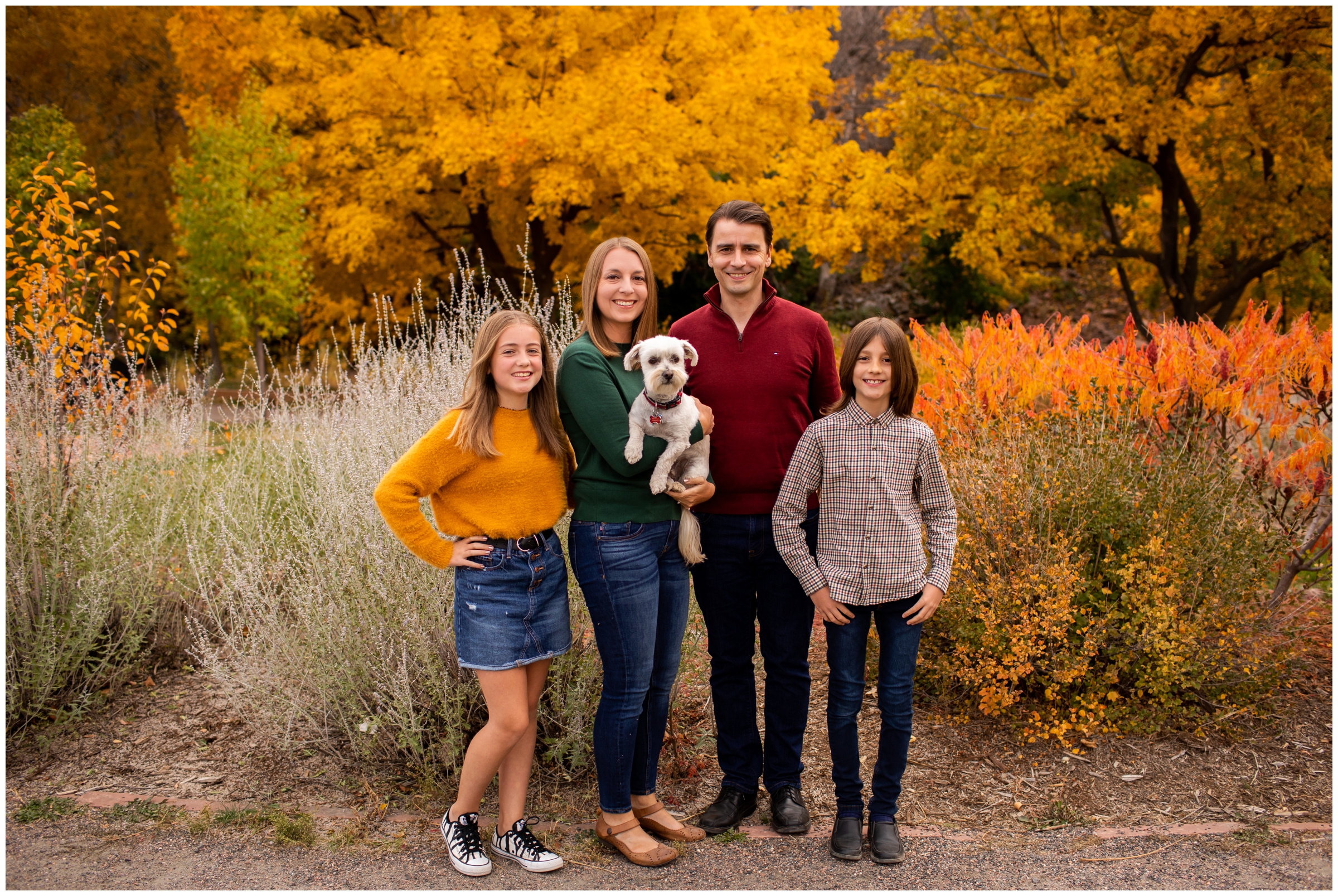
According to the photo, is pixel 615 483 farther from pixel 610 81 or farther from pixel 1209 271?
pixel 1209 271

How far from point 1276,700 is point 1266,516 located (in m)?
0.87

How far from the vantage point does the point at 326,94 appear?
533 inches

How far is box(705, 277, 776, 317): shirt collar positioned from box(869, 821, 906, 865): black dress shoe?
1789mm

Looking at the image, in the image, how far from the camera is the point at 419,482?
2758 millimetres

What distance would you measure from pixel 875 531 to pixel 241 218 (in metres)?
13.0

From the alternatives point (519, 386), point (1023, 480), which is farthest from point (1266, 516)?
point (519, 386)

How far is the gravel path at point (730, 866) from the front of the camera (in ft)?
9.65

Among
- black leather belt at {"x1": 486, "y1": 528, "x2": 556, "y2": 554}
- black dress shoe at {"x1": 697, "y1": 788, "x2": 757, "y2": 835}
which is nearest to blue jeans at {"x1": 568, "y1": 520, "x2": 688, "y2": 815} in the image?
black leather belt at {"x1": 486, "y1": 528, "x2": 556, "y2": 554}

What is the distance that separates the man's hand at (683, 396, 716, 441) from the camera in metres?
2.85

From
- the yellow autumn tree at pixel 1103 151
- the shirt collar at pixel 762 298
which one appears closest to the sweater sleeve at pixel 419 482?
the shirt collar at pixel 762 298

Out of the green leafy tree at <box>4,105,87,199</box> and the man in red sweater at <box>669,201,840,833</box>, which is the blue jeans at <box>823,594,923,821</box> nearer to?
the man in red sweater at <box>669,201,840,833</box>

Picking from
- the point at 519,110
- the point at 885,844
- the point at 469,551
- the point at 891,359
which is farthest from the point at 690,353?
the point at 519,110

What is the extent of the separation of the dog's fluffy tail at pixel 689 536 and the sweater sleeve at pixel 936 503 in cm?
77

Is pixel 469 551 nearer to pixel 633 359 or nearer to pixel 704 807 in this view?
pixel 633 359
